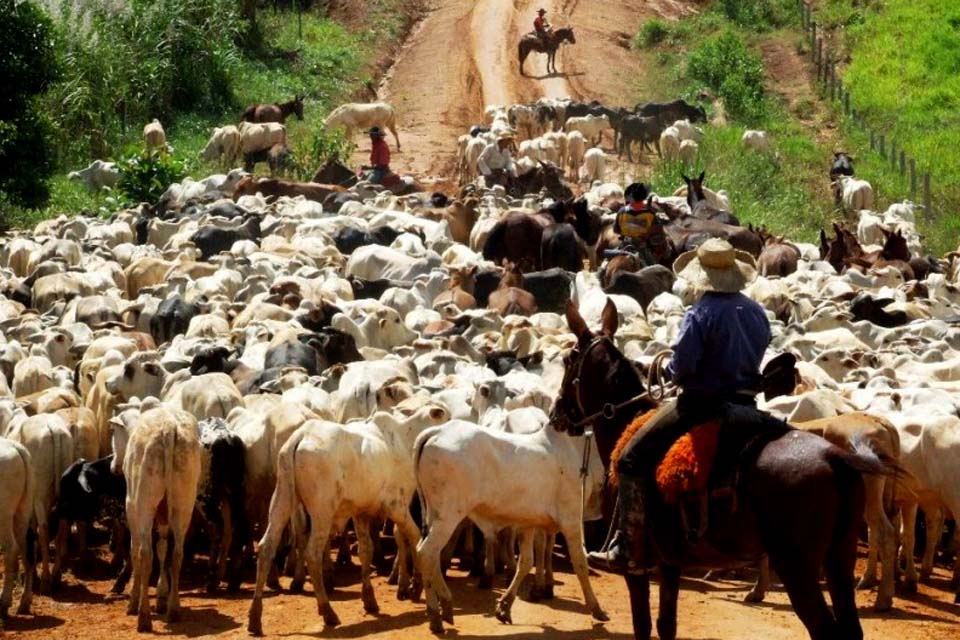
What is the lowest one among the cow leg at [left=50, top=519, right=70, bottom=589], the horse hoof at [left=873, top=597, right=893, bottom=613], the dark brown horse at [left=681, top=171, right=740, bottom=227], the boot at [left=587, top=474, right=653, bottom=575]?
the cow leg at [left=50, top=519, right=70, bottom=589]

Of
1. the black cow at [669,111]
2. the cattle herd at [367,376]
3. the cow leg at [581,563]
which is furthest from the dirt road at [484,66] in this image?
the cow leg at [581,563]

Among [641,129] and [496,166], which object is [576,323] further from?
[641,129]

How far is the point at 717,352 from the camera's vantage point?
9438 mm

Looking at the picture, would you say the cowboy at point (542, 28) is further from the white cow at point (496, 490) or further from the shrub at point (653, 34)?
the white cow at point (496, 490)

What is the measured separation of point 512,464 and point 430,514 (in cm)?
68

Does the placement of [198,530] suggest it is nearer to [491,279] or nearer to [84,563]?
[84,563]

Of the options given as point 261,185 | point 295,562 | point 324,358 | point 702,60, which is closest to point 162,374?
point 324,358

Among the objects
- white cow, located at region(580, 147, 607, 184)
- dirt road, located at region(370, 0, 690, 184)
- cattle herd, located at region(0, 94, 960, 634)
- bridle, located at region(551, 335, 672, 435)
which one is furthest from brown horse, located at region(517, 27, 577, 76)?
bridle, located at region(551, 335, 672, 435)

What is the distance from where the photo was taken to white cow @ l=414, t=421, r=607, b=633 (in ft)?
38.1

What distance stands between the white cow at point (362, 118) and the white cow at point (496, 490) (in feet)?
97.8

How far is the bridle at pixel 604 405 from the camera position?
33.5ft

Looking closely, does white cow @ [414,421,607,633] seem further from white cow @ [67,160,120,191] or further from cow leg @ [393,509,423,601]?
white cow @ [67,160,120,191]

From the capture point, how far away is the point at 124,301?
73.4 feet

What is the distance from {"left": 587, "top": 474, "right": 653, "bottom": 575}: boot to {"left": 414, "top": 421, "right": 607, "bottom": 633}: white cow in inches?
80.9
